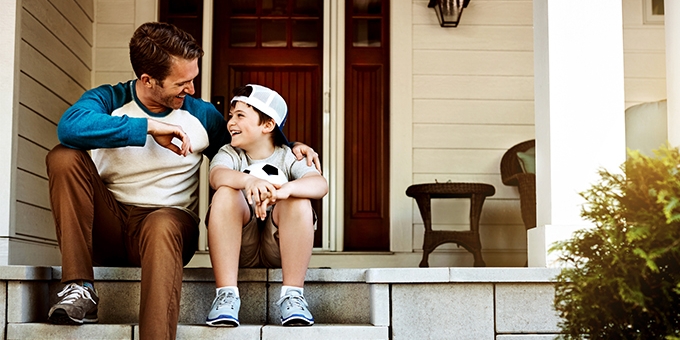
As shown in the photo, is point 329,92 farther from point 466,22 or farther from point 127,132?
point 127,132

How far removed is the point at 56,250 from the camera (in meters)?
4.08

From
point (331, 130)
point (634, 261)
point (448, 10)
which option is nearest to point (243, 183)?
point (634, 261)

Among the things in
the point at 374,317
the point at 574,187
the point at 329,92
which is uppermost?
the point at 329,92

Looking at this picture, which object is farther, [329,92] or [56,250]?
[329,92]

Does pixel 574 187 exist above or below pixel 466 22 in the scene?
below

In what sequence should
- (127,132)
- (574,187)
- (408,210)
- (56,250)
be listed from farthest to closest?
(408,210)
(56,250)
(574,187)
(127,132)

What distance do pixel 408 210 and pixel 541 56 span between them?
1921mm

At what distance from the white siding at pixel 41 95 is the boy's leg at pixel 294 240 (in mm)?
1479

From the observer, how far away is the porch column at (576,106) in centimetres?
263

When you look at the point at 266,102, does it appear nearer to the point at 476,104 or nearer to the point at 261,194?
the point at 261,194

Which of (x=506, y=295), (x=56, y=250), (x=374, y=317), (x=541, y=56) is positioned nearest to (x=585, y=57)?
(x=541, y=56)

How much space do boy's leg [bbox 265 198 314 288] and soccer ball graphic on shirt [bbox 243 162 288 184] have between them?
0.13 metres

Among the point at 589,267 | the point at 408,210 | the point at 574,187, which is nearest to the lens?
the point at 589,267

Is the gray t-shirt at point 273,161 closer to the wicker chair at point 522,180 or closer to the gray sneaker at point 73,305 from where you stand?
the gray sneaker at point 73,305
